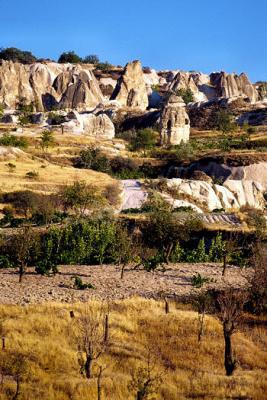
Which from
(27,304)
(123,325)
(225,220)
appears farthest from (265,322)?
(225,220)

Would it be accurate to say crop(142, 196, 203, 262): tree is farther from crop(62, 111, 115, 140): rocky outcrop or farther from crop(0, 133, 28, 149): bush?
crop(62, 111, 115, 140): rocky outcrop

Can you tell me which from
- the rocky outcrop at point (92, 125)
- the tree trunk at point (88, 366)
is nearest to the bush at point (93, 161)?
the rocky outcrop at point (92, 125)

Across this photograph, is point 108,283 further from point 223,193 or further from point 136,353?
point 223,193

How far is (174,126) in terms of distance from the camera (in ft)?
348

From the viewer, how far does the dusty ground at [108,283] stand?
26016 mm

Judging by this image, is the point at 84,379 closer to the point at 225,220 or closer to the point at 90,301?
the point at 90,301

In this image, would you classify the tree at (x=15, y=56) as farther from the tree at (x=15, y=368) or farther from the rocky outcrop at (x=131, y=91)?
the tree at (x=15, y=368)

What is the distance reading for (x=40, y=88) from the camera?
520 feet

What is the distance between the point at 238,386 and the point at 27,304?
11.5 m

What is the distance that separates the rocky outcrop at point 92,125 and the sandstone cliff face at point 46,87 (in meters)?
31.7

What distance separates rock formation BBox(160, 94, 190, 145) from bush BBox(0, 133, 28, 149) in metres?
31.7

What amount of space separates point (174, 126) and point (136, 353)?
3540 inches

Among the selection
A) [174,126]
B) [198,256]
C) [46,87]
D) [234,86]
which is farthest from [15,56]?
[198,256]

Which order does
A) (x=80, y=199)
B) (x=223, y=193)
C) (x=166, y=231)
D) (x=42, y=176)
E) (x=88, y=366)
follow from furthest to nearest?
1. (x=42, y=176)
2. (x=223, y=193)
3. (x=80, y=199)
4. (x=166, y=231)
5. (x=88, y=366)
